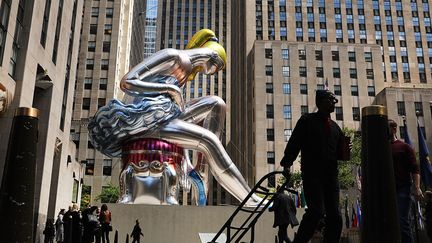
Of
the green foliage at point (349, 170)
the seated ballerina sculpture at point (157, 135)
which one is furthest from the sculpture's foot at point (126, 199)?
the green foliage at point (349, 170)

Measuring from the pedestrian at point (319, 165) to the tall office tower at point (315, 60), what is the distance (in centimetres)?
5829

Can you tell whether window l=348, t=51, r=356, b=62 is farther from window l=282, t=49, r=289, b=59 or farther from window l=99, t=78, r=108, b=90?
window l=99, t=78, r=108, b=90

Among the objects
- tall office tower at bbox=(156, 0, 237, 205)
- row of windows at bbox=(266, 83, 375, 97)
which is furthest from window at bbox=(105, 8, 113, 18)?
tall office tower at bbox=(156, 0, 237, 205)

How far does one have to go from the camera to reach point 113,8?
74.5 metres

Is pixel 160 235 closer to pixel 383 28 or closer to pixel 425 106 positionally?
pixel 425 106

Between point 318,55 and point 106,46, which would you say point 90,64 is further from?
point 318,55

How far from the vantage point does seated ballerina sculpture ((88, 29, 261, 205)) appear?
1819cm

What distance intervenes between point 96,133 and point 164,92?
3.31m

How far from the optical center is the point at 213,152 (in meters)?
19.2

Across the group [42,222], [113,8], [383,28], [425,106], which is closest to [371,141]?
[42,222]

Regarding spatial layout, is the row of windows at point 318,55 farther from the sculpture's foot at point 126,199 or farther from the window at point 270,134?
the sculpture's foot at point 126,199

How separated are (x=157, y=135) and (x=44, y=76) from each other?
436 inches

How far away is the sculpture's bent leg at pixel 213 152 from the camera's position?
18.7m

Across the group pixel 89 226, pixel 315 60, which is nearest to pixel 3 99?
pixel 89 226
